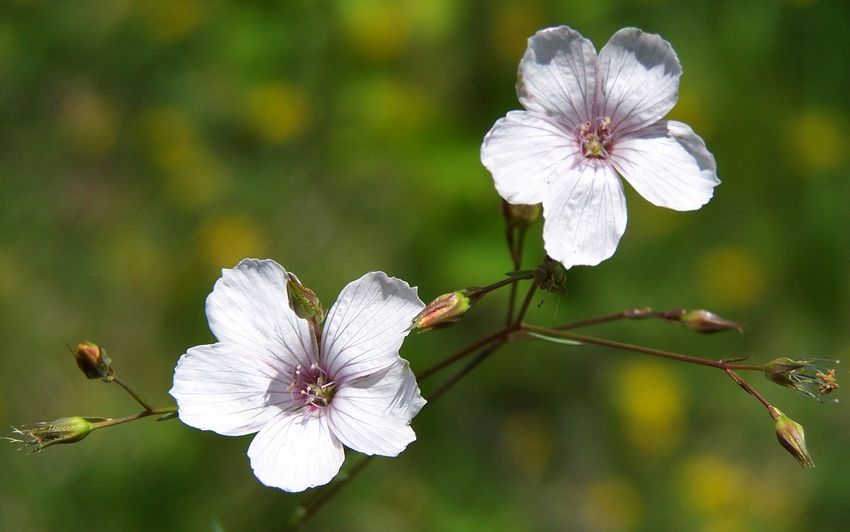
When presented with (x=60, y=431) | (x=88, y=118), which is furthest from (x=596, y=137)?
(x=88, y=118)

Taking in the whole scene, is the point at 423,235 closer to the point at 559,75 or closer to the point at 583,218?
the point at 559,75

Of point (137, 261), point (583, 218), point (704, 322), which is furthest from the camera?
point (137, 261)

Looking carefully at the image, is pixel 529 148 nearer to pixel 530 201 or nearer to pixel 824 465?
pixel 530 201

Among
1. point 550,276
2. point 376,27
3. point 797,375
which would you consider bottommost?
point 797,375

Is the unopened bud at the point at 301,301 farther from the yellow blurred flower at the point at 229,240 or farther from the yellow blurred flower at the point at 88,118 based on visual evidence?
the yellow blurred flower at the point at 88,118

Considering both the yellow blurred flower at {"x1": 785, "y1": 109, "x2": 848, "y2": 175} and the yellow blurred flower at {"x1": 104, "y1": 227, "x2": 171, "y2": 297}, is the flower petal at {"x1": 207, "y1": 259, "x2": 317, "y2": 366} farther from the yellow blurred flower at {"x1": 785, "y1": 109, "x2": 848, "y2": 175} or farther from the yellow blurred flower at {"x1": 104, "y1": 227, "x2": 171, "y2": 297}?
the yellow blurred flower at {"x1": 785, "y1": 109, "x2": 848, "y2": 175}

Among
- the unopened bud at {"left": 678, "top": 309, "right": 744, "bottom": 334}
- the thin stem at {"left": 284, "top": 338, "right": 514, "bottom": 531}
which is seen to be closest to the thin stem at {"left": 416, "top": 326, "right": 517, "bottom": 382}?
the thin stem at {"left": 284, "top": 338, "right": 514, "bottom": 531}
